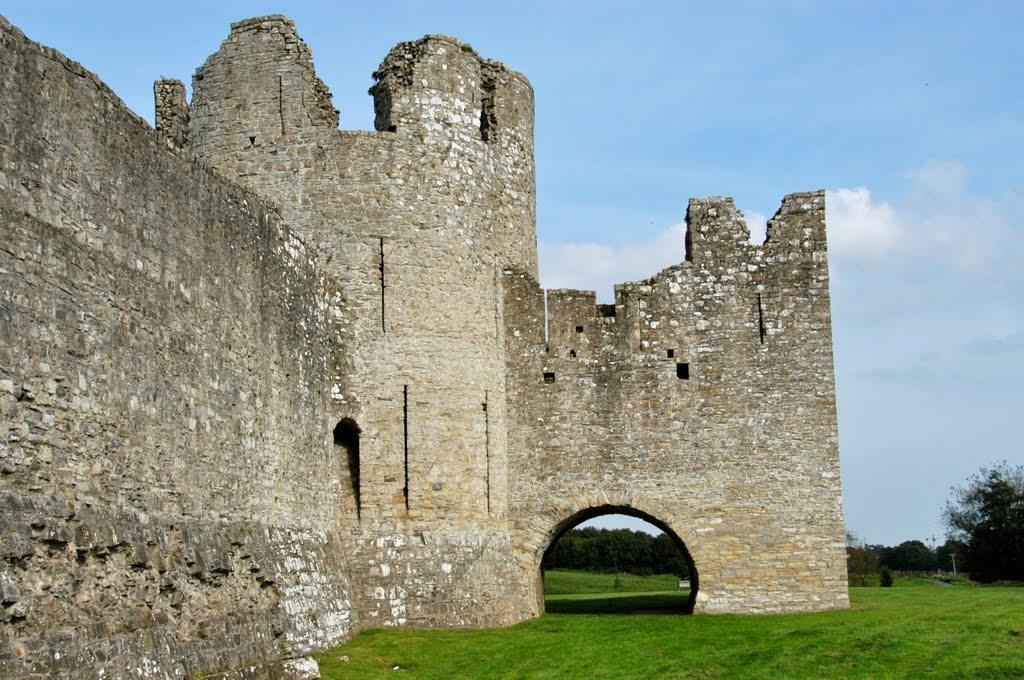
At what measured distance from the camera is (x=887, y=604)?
20781 mm

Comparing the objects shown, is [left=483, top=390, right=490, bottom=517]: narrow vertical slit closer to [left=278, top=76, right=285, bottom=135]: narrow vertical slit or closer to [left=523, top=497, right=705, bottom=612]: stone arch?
[left=523, top=497, right=705, bottom=612]: stone arch

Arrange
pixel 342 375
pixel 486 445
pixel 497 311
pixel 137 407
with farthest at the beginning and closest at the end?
pixel 497 311
pixel 486 445
pixel 342 375
pixel 137 407

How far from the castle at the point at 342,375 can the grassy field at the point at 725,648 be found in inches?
32.6

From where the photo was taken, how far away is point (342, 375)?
18281mm

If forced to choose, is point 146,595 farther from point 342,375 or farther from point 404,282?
point 404,282

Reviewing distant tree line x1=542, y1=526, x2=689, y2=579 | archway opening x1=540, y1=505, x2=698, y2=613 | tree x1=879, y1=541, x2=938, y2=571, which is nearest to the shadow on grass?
archway opening x1=540, y1=505, x2=698, y2=613

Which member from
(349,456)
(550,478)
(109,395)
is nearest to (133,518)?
(109,395)

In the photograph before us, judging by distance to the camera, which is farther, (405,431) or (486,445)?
(486,445)

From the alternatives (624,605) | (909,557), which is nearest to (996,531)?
(624,605)

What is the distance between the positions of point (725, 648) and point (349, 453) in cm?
608

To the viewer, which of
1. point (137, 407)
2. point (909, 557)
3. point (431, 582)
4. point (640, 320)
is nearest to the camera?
point (137, 407)

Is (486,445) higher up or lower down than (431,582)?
higher up

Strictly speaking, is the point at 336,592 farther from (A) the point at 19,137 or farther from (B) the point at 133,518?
(A) the point at 19,137

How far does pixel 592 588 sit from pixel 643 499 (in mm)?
16704
